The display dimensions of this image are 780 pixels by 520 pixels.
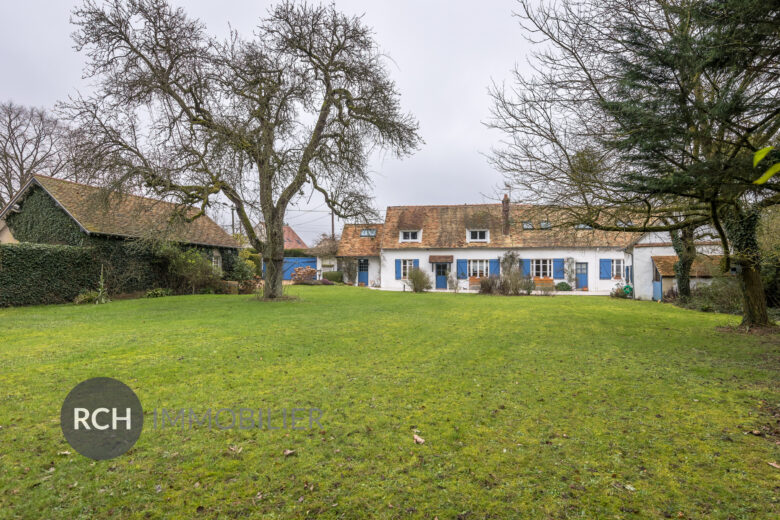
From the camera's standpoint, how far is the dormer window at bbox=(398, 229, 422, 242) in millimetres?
27359

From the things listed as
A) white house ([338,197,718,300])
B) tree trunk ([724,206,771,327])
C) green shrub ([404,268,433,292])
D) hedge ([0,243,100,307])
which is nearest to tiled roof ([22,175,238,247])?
hedge ([0,243,100,307])

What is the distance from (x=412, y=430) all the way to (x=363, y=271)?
84.8ft

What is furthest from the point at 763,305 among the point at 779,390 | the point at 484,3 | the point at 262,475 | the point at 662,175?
the point at 262,475

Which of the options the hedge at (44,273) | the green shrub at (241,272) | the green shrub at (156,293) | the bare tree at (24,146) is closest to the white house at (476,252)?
the green shrub at (241,272)

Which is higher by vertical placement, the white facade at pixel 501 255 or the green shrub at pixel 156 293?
the white facade at pixel 501 255

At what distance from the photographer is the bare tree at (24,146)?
78.3ft

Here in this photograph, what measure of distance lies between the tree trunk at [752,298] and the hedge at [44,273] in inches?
865

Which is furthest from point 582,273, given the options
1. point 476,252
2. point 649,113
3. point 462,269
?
point 649,113

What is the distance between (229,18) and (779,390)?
17.7 meters

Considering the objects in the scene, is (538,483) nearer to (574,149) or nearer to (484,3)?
(574,149)

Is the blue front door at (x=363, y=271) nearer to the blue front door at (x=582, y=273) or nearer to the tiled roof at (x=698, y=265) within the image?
the blue front door at (x=582, y=273)

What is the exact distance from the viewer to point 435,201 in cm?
2966

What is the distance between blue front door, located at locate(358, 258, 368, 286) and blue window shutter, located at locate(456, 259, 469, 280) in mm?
7389

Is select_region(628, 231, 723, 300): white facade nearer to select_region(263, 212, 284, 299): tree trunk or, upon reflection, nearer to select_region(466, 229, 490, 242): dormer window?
select_region(466, 229, 490, 242): dormer window
